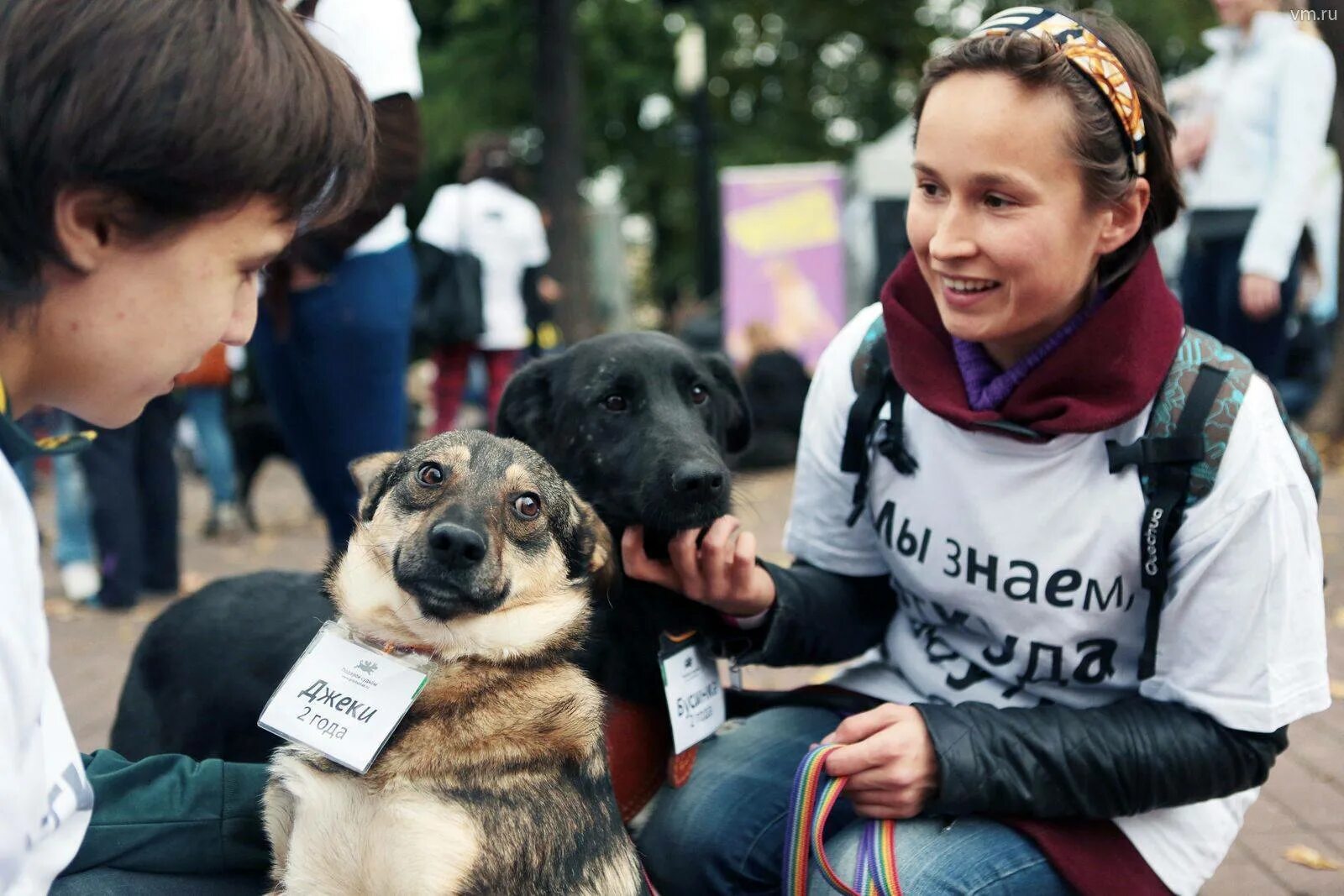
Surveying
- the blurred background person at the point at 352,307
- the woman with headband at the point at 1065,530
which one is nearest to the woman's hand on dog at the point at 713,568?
the woman with headband at the point at 1065,530

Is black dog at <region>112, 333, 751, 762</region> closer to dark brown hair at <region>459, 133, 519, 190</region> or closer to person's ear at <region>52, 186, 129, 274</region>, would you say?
person's ear at <region>52, 186, 129, 274</region>

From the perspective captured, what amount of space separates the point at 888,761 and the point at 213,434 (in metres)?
8.09

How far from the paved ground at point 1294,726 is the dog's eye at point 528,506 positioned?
853mm

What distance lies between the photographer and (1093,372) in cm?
230

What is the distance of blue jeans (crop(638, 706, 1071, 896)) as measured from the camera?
2316mm

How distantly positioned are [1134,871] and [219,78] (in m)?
2.18

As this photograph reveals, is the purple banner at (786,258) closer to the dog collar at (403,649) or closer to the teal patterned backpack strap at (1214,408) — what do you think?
the teal patterned backpack strap at (1214,408)

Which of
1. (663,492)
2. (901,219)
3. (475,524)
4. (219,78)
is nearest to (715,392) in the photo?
(663,492)

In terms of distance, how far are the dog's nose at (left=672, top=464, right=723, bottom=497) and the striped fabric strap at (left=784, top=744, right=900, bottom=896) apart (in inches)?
23.7

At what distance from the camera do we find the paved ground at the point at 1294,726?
10.9 feet

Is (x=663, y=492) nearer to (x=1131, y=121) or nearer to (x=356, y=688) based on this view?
(x=356, y=688)

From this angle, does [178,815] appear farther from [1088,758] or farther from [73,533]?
[73,533]

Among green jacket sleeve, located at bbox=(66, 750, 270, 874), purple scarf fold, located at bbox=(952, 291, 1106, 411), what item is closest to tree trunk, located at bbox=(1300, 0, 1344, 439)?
purple scarf fold, located at bbox=(952, 291, 1106, 411)

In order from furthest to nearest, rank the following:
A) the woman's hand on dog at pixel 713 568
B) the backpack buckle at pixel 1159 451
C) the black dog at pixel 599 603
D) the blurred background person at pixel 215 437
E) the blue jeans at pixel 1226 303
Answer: the blurred background person at pixel 215 437 < the blue jeans at pixel 1226 303 < the black dog at pixel 599 603 < the woman's hand on dog at pixel 713 568 < the backpack buckle at pixel 1159 451
